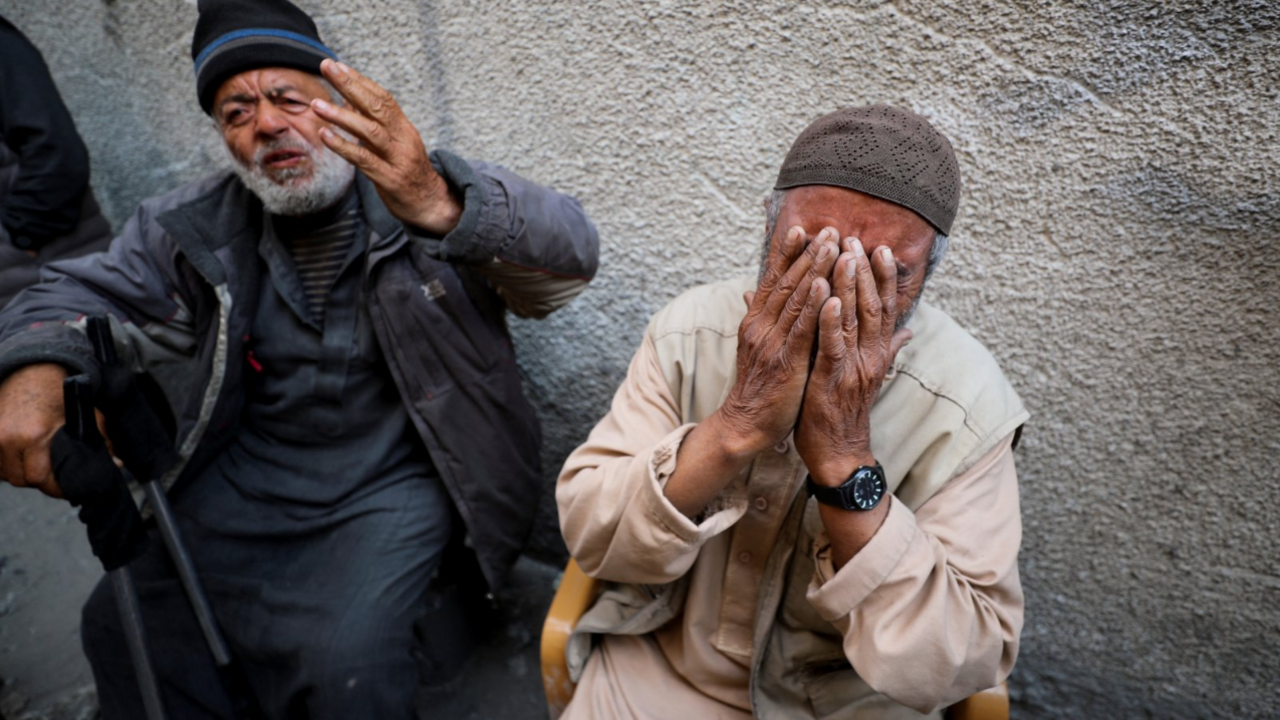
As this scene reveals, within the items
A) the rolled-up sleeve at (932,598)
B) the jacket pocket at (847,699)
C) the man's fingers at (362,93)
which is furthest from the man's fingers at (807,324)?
the man's fingers at (362,93)

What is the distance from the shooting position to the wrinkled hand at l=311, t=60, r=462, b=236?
1559 millimetres

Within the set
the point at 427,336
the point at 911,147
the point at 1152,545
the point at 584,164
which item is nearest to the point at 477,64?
the point at 584,164

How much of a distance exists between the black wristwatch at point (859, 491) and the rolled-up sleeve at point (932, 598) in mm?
40

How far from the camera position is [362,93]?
1572mm

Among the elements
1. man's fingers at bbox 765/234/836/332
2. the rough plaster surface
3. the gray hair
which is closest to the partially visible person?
the rough plaster surface

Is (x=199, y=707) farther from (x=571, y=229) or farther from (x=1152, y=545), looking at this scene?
(x=1152, y=545)

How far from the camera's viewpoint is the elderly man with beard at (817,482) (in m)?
1.22

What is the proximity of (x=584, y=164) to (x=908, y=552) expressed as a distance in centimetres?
148

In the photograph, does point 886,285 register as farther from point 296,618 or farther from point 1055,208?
point 296,618

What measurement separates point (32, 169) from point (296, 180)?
1.53 metres

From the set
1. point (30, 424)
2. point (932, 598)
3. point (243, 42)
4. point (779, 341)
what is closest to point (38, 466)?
point (30, 424)

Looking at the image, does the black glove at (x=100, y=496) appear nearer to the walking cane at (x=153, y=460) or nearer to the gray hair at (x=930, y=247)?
the walking cane at (x=153, y=460)

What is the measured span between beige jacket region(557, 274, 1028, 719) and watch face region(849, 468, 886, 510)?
1.9 inches

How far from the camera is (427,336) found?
199cm
